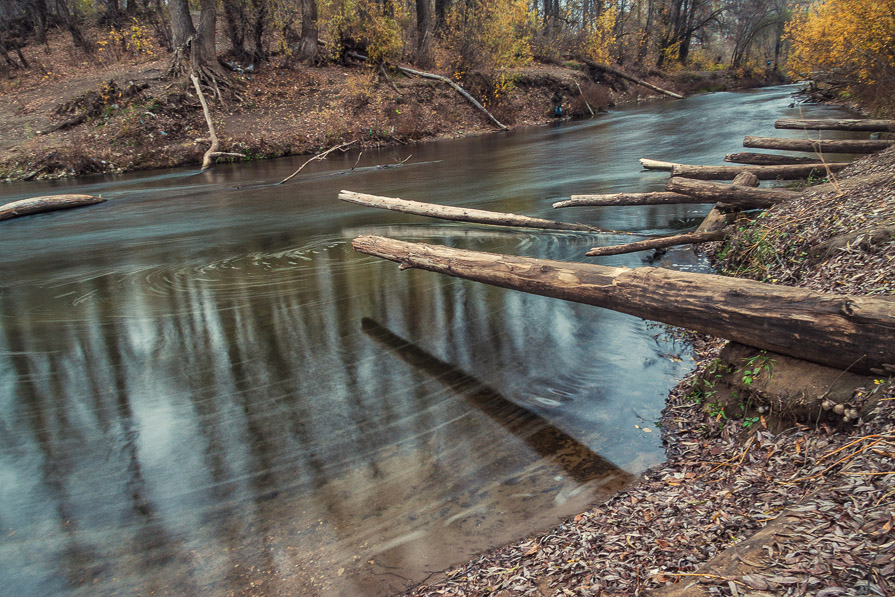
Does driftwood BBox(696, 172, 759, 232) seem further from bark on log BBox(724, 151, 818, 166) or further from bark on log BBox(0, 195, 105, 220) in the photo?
bark on log BBox(0, 195, 105, 220)

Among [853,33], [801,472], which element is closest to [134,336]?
[801,472]

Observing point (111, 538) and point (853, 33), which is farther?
point (853, 33)

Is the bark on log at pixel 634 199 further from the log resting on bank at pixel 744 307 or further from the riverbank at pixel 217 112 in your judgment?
the riverbank at pixel 217 112

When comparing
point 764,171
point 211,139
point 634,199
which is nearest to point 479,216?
point 634,199

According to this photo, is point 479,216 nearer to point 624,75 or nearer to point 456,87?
point 456,87

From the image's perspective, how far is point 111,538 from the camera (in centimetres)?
396

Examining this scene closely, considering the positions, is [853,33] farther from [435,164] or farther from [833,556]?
[833,556]

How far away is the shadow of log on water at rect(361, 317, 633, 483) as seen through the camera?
4168 mm

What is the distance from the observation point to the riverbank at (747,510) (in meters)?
2.34

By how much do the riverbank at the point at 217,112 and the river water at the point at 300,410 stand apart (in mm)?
11866

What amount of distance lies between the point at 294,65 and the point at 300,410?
1081 inches

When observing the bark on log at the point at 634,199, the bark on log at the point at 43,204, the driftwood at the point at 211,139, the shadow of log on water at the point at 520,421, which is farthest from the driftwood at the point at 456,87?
the shadow of log on water at the point at 520,421

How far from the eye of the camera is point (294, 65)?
2892 centimetres

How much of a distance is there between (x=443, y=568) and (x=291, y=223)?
11.5 metres
